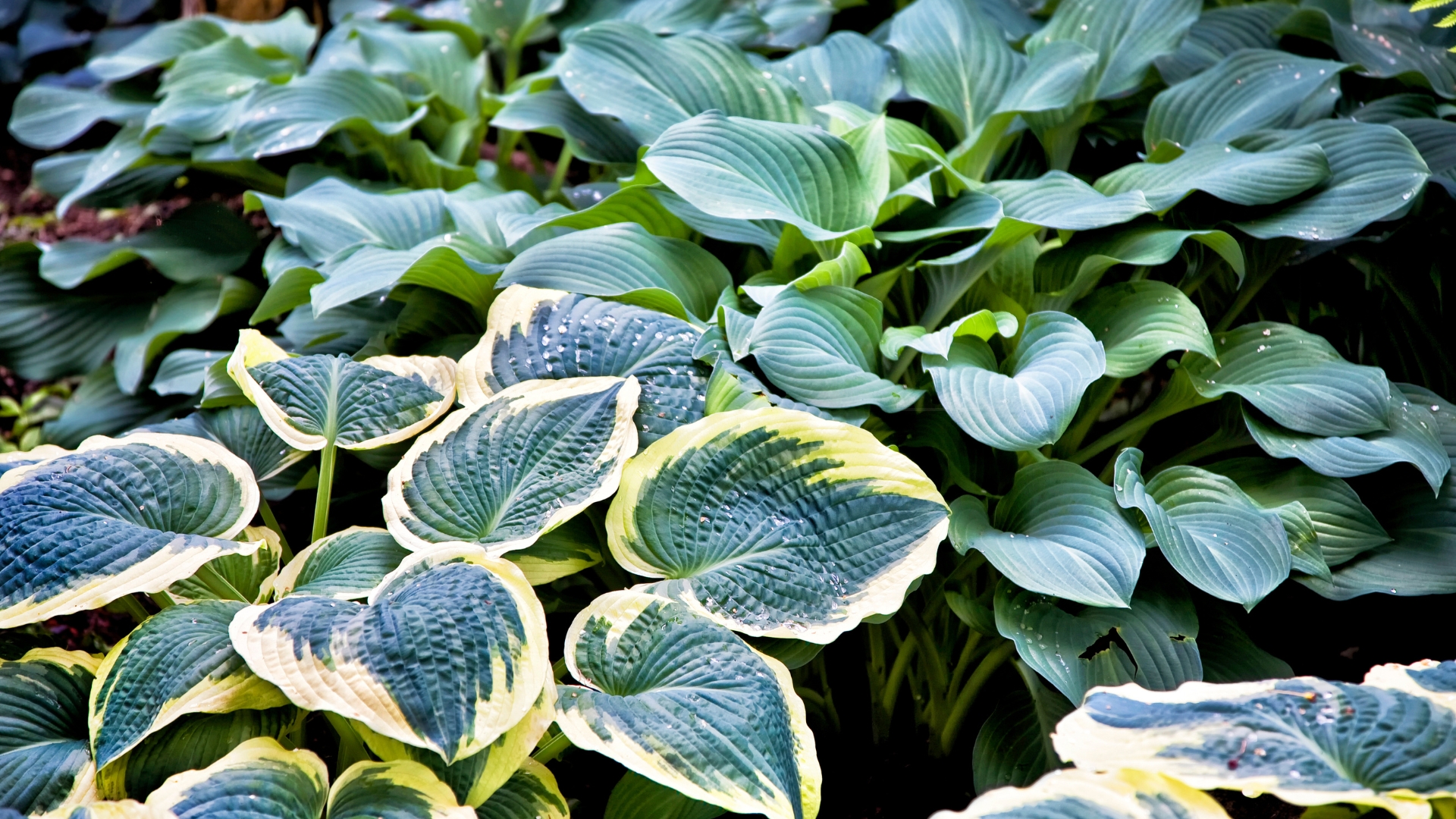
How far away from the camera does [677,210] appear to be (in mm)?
1979

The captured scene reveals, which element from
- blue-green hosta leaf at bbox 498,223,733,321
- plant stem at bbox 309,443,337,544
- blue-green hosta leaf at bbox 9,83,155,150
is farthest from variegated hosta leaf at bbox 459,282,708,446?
blue-green hosta leaf at bbox 9,83,155,150

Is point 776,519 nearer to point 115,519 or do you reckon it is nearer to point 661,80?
point 115,519

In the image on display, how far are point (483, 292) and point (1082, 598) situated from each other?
1213 mm

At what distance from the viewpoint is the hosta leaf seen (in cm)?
143

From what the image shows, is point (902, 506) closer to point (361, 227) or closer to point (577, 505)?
point (577, 505)

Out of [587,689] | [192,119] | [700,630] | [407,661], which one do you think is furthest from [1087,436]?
[192,119]

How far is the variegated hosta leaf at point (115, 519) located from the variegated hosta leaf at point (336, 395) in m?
0.11

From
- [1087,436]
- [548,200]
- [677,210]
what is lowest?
[1087,436]

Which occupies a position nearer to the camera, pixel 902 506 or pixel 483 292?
pixel 902 506

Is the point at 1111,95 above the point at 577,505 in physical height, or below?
above

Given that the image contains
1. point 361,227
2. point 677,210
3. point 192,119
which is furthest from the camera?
point 192,119

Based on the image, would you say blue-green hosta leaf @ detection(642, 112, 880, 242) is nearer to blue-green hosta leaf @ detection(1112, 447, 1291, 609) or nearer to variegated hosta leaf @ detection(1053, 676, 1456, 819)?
blue-green hosta leaf @ detection(1112, 447, 1291, 609)

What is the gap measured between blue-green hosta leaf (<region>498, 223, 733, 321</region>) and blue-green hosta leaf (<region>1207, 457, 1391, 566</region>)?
1.00m

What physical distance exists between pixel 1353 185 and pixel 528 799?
1.76 m
